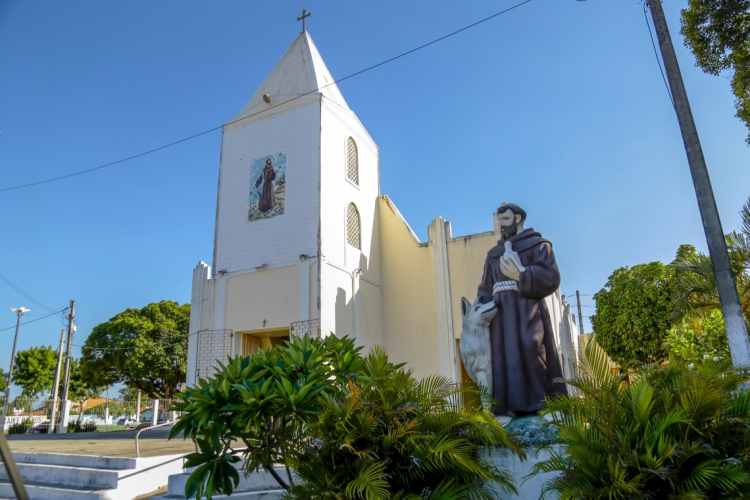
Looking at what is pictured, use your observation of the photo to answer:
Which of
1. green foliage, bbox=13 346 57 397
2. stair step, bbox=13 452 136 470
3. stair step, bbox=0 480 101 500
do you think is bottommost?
stair step, bbox=0 480 101 500

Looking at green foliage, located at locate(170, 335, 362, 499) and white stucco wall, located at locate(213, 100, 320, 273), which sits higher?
white stucco wall, located at locate(213, 100, 320, 273)

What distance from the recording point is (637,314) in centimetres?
1978

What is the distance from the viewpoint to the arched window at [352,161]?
18406 mm

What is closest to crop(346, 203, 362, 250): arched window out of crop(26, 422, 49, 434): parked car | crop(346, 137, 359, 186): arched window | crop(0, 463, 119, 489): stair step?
crop(346, 137, 359, 186): arched window

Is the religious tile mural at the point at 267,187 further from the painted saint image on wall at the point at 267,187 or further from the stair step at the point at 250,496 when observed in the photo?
the stair step at the point at 250,496

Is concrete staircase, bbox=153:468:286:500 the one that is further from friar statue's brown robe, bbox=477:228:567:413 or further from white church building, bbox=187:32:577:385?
white church building, bbox=187:32:577:385

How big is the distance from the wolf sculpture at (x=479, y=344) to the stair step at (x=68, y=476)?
519cm

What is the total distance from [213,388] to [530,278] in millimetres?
3267

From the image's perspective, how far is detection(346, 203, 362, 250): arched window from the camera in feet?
57.5

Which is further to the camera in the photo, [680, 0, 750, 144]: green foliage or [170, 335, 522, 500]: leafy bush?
[680, 0, 750, 144]: green foliage

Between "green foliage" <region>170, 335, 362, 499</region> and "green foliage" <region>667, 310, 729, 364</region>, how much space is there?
794 cm

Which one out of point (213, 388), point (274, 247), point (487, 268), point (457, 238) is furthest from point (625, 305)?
point (213, 388)

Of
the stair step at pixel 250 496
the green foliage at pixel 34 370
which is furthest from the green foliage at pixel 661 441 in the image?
the green foliage at pixel 34 370

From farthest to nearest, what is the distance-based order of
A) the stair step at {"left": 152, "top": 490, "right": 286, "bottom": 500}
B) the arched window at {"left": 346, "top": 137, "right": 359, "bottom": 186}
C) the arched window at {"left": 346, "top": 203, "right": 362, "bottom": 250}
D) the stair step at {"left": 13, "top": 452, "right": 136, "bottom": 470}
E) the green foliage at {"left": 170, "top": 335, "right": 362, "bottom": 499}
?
the arched window at {"left": 346, "top": 137, "right": 359, "bottom": 186}
the arched window at {"left": 346, "top": 203, "right": 362, "bottom": 250}
the stair step at {"left": 13, "top": 452, "right": 136, "bottom": 470}
the stair step at {"left": 152, "top": 490, "right": 286, "bottom": 500}
the green foliage at {"left": 170, "top": 335, "right": 362, "bottom": 499}
